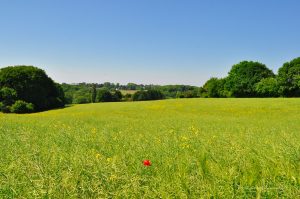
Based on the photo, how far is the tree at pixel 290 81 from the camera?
271 ft

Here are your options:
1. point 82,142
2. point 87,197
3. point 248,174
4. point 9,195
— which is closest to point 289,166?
point 248,174

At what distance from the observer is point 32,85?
76938mm

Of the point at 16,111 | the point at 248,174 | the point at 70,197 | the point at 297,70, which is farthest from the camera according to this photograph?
the point at 297,70

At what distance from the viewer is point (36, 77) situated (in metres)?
79.6

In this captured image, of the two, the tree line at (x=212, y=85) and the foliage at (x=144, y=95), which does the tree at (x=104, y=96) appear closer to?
the foliage at (x=144, y=95)

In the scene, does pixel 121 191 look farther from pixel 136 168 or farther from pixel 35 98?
pixel 35 98

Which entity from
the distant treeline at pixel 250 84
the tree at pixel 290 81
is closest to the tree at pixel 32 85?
the distant treeline at pixel 250 84

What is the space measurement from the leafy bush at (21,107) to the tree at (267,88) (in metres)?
60.5

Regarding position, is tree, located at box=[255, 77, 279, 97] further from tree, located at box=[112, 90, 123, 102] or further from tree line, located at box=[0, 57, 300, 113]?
tree, located at box=[112, 90, 123, 102]

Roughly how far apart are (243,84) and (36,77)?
5967 centimetres

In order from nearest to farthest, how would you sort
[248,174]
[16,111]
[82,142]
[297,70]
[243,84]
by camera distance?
[248,174] < [82,142] < [16,111] < [297,70] < [243,84]

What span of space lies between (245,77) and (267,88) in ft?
37.1

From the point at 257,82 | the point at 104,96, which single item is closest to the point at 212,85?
the point at 257,82

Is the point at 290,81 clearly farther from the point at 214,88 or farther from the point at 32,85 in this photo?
the point at 32,85
